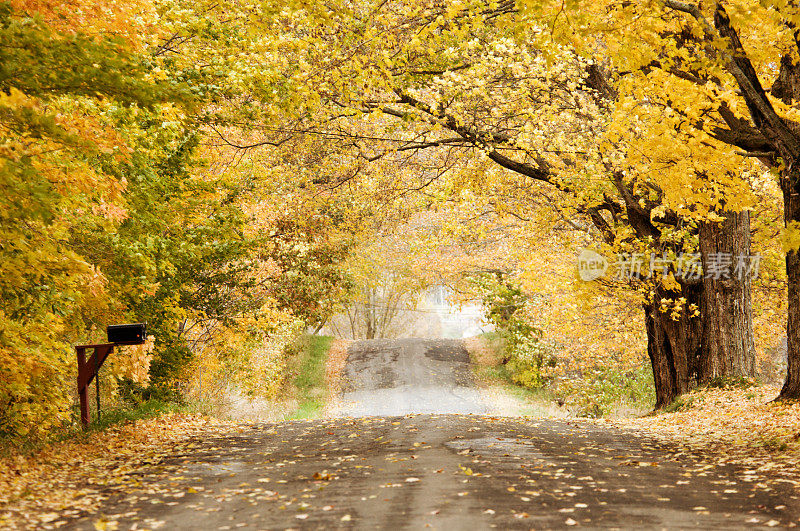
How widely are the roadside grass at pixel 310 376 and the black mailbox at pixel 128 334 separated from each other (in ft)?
46.3

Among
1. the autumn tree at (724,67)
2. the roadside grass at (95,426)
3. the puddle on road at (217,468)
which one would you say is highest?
the autumn tree at (724,67)

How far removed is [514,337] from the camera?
97.3 feet

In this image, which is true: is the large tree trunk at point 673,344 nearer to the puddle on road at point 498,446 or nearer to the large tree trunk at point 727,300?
the large tree trunk at point 727,300

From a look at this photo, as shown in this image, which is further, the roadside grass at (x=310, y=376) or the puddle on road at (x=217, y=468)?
the roadside grass at (x=310, y=376)

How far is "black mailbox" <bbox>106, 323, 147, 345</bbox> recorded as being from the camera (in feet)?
33.1

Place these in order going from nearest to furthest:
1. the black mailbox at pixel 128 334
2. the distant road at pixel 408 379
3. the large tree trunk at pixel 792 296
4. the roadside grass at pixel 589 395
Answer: the large tree trunk at pixel 792 296 → the black mailbox at pixel 128 334 → the roadside grass at pixel 589 395 → the distant road at pixel 408 379

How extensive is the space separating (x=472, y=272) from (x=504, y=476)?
24583 millimetres

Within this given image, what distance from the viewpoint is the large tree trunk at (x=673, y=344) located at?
49.3 ft

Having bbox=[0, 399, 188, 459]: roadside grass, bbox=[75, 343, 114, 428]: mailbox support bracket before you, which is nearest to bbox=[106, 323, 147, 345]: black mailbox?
bbox=[75, 343, 114, 428]: mailbox support bracket

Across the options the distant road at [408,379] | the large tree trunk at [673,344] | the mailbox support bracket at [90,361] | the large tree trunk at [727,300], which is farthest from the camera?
the distant road at [408,379]

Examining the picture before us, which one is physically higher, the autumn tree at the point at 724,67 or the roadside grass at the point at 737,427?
the autumn tree at the point at 724,67

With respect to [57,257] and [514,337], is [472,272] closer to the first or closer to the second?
[514,337]

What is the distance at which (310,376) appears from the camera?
31.9m

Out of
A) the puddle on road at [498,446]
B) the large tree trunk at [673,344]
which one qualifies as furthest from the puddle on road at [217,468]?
the large tree trunk at [673,344]
